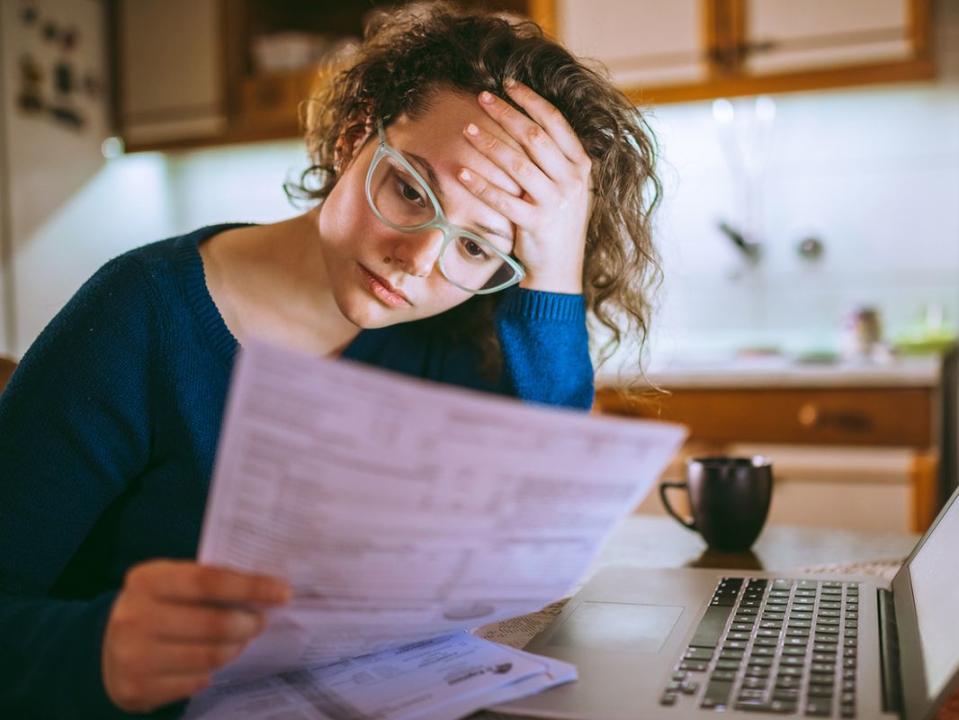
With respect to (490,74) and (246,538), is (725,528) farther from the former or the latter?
(246,538)

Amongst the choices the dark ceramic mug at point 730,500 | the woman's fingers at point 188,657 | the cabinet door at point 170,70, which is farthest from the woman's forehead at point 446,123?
the cabinet door at point 170,70

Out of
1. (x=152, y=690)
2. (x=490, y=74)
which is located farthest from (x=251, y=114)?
(x=152, y=690)

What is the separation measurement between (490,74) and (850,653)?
582 mm

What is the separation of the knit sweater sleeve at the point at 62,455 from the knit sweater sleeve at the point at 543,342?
38cm

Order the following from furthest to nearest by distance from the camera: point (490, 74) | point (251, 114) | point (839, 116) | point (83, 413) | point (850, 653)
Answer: point (251, 114)
point (839, 116)
point (490, 74)
point (83, 413)
point (850, 653)

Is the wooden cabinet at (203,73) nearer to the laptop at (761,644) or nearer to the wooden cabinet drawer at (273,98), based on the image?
the wooden cabinet drawer at (273,98)

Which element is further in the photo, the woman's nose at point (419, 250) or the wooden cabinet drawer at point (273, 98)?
the wooden cabinet drawer at point (273, 98)

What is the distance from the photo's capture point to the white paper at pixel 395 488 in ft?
1.42

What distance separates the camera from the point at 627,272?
1154 mm

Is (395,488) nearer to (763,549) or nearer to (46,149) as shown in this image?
(763,549)

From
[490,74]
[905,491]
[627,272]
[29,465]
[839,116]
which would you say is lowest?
[905,491]

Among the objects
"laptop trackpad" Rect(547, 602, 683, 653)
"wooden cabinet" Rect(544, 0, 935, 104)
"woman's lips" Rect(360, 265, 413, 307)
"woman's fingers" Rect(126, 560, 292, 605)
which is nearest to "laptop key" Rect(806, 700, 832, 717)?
"laptop trackpad" Rect(547, 602, 683, 653)

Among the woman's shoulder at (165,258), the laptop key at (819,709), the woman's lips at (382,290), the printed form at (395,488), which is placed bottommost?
the laptop key at (819,709)

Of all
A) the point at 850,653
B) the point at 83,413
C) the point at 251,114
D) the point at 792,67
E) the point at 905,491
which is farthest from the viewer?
the point at 251,114
